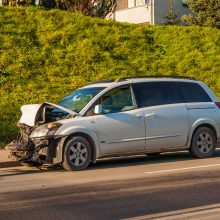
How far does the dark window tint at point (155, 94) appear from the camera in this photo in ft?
39.4

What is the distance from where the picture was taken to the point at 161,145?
475 inches

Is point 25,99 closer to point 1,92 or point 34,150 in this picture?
point 1,92

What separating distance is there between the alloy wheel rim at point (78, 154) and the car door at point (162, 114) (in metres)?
1.48

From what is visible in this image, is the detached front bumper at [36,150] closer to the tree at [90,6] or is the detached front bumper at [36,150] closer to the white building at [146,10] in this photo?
the tree at [90,6]

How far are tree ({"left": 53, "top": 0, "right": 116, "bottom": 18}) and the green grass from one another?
2.27 meters

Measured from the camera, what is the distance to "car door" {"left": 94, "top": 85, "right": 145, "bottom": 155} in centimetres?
1132

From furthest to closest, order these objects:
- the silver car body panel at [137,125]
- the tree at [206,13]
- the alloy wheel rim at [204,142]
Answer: the tree at [206,13] → the alloy wheel rim at [204,142] → the silver car body panel at [137,125]

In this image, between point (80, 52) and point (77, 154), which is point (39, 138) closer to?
point (77, 154)

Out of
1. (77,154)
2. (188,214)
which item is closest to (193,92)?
(77,154)

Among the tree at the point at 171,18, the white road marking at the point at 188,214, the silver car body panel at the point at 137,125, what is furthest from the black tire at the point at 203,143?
the tree at the point at 171,18

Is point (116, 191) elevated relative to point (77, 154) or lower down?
lower down

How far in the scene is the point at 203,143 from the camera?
1268cm

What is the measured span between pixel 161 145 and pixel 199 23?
21.7 metres

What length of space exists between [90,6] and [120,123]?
16.9 m
